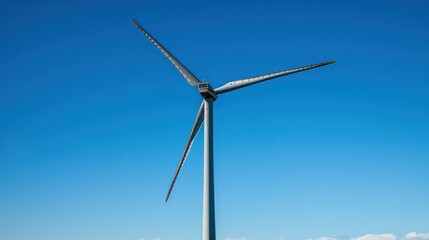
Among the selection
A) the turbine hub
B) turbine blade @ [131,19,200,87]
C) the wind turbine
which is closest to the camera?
the wind turbine

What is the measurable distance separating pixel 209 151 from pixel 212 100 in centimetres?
974

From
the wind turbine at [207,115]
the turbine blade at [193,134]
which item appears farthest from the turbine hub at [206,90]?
the turbine blade at [193,134]

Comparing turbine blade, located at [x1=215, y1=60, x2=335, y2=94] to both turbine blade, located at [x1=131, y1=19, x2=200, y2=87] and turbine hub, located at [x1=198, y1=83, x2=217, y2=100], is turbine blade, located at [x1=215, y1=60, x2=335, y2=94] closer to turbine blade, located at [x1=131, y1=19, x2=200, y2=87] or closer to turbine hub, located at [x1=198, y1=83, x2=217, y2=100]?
turbine hub, located at [x1=198, y1=83, x2=217, y2=100]

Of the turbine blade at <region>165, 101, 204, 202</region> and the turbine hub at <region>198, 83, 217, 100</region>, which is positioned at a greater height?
the turbine hub at <region>198, 83, 217, 100</region>

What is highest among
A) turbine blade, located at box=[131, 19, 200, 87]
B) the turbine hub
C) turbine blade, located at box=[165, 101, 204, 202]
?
turbine blade, located at box=[131, 19, 200, 87]

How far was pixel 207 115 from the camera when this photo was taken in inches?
2943

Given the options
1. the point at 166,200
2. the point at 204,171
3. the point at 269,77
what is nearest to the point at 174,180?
the point at 166,200

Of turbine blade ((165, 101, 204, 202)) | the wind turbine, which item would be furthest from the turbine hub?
turbine blade ((165, 101, 204, 202))

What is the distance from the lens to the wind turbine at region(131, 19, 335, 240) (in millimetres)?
68562

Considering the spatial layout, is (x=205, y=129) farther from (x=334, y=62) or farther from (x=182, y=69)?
(x=334, y=62)

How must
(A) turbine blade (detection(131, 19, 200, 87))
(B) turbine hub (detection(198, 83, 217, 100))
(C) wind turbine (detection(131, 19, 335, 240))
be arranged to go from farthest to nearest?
(A) turbine blade (detection(131, 19, 200, 87)), (B) turbine hub (detection(198, 83, 217, 100)), (C) wind turbine (detection(131, 19, 335, 240))

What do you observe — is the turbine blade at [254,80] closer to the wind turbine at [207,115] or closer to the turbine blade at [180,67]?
the wind turbine at [207,115]

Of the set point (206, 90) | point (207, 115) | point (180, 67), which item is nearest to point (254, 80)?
point (206, 90)

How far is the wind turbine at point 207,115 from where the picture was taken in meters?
68.6
